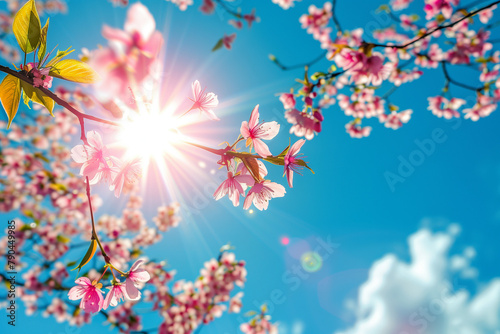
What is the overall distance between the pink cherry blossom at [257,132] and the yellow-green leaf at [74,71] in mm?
433

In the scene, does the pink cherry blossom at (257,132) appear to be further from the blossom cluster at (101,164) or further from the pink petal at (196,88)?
the blossom cluster at (101,164)

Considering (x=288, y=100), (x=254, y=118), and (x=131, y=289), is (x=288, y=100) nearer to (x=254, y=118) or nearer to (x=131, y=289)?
(x=254, y=118)

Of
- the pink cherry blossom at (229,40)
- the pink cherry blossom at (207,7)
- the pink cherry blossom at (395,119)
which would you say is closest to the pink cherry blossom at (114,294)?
the pink cherry blossom at (229,40)

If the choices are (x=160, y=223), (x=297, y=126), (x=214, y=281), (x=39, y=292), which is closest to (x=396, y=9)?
(x=297, y=126)

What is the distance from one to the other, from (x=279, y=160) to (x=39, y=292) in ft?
25.3

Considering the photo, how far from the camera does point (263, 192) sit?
79cm

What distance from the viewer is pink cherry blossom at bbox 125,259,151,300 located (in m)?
0.83

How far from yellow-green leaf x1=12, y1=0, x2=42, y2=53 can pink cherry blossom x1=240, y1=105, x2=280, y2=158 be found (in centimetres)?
64

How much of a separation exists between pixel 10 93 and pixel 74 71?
0.67 feet

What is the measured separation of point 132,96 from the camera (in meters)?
0.74

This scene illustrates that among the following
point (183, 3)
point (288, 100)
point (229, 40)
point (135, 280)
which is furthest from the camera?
point (183, 3)

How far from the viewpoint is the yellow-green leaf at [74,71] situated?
733mm

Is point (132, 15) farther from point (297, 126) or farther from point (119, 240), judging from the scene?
point (119, 240)

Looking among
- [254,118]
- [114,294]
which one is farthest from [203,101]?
[114,294]
